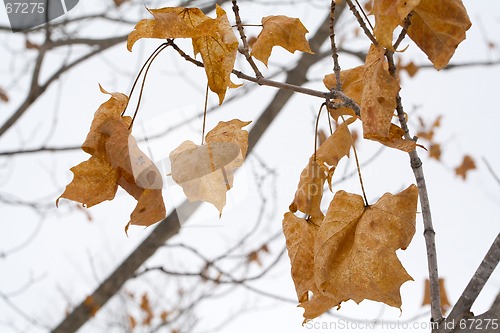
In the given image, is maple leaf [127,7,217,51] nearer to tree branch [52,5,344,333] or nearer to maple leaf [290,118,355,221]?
maple leaf [290,118,355,221]

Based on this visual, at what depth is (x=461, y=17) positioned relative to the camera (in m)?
0.59

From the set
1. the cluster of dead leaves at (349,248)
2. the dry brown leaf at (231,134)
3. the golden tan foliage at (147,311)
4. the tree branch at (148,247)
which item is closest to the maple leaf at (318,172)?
the cluster of dead leaves at (349,248)

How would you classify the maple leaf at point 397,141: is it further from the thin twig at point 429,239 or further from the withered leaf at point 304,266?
the withered leaf at point 304,266

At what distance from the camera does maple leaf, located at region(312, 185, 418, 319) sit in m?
0.62

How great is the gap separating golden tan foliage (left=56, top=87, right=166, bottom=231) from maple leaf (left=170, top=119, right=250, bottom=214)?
0.04m

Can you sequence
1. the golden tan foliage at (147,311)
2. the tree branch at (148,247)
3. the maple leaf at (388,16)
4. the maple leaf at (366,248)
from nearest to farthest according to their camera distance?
1. the maple leaf at (388,16)
2. the maple leaf at (366,248)
3. the tree branch at (148,247)
4. the golden tan foliage at (147,311)

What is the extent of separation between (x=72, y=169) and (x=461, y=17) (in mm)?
477

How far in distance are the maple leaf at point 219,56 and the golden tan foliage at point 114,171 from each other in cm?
12

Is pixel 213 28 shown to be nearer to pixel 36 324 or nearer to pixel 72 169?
pixel 72 169

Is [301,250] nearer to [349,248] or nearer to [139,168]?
[349,248]

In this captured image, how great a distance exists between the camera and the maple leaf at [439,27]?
23.3 inches

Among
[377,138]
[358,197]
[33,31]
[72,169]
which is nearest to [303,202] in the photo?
[358,197]

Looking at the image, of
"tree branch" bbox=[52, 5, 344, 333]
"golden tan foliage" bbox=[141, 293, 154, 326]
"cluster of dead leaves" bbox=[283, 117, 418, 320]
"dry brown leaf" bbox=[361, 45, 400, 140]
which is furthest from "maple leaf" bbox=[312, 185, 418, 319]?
"golden tan foliage" bbox=[141, 293, 154, 326]

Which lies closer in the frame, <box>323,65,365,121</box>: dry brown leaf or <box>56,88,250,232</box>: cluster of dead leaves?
<box>56,88,250,232</box>: cluster of dead leaves
